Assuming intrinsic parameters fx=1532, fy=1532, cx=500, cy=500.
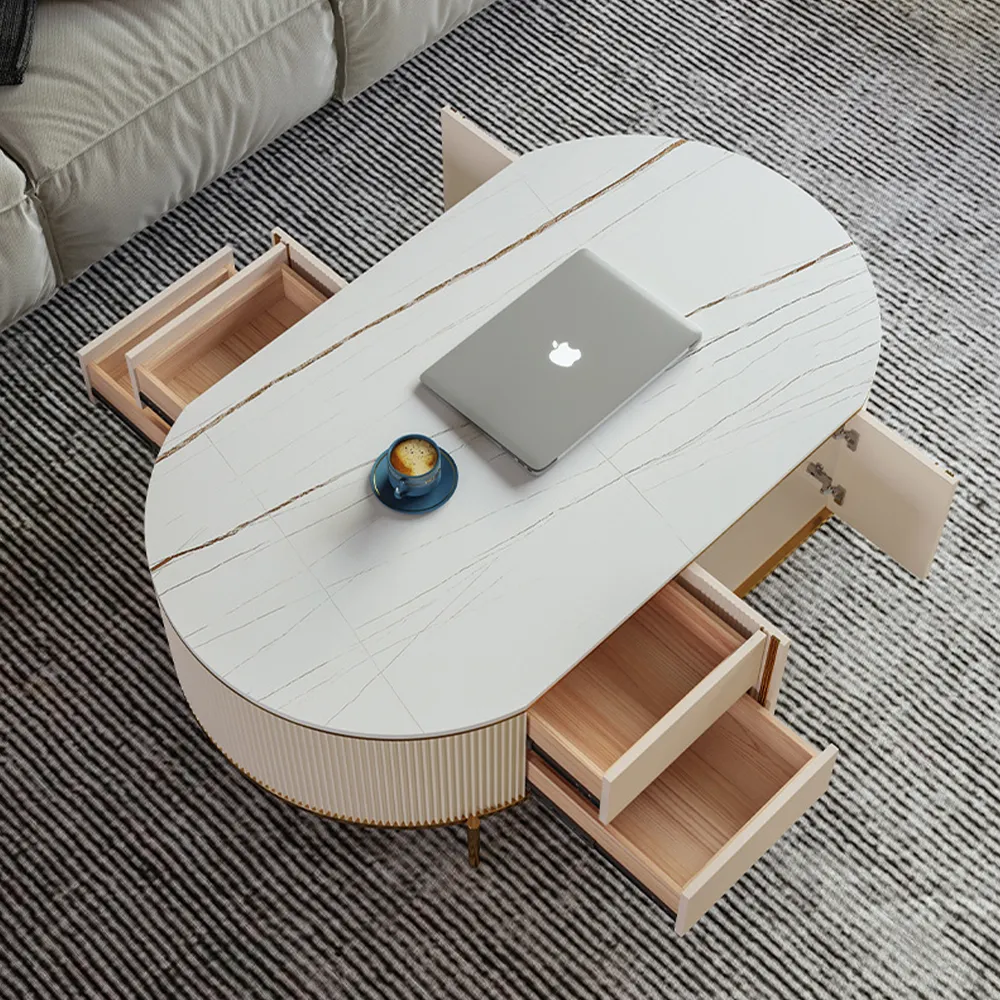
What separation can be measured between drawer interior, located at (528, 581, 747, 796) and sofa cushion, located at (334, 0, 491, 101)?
1063 mm

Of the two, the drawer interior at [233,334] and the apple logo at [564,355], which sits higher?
the apple logo at [564,355]

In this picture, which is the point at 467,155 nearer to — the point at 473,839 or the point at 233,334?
the point at 233,334

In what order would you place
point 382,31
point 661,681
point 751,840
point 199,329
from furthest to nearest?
point 382,31, point 199,329, point 661,681, point 751,840

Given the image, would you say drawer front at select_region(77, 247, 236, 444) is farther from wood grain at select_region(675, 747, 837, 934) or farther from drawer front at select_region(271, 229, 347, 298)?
wood grain at select_region(675, 747, 837, 934)

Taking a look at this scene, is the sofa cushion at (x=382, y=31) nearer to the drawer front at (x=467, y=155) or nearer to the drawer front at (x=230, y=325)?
the drawer front at (x=467, y=155)

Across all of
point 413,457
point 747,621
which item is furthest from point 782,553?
point 413,457

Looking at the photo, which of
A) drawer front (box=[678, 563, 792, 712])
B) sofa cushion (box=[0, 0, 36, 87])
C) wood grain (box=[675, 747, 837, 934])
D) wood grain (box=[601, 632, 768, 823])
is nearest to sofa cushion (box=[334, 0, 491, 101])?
sofa cushion (box=[0, 0, 36, 87])

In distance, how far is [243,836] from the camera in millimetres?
1761

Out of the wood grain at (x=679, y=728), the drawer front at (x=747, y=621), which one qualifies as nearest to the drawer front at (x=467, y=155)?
the drawer front at (x=747, y=621)

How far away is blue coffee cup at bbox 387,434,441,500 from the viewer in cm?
154

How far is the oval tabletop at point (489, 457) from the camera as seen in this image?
148 cm

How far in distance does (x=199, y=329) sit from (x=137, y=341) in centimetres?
9

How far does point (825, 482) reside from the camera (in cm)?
181

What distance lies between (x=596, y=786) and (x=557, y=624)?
0.16m
